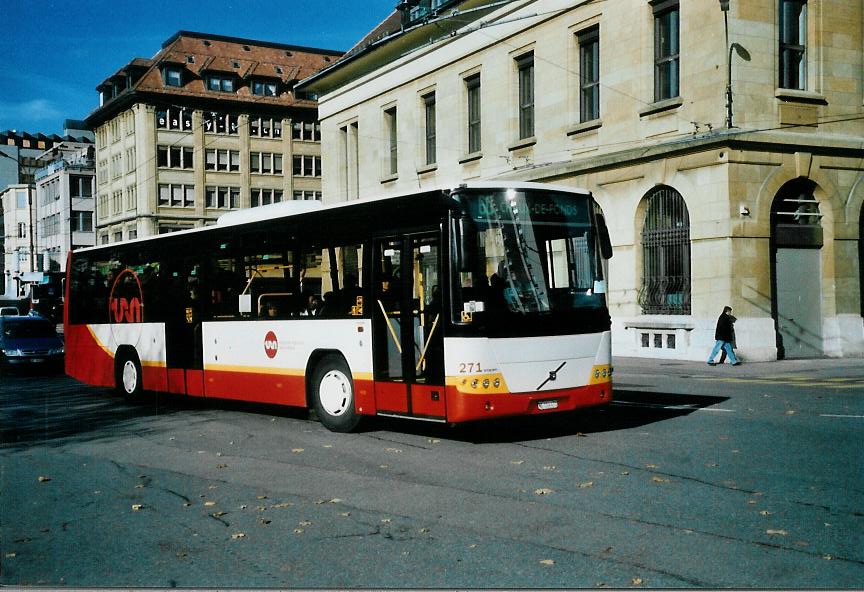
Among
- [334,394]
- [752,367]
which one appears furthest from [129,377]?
[752,367]

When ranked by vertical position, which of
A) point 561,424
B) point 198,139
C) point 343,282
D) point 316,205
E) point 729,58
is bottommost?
point 561,424

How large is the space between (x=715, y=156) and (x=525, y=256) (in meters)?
15.0

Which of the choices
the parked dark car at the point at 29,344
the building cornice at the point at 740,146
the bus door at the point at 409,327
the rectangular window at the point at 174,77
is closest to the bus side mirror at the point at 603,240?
the bus door at the point at 409,327

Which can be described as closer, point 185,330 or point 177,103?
point 185,330

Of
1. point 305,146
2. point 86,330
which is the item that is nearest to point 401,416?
point 86,330

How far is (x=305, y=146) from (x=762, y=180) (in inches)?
2162

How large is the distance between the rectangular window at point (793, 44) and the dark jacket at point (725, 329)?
22.8 ft

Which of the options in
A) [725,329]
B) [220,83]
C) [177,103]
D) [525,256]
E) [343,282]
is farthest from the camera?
[177,103]

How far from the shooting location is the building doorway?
24.8 metres

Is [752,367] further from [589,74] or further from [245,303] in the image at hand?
[245,303]

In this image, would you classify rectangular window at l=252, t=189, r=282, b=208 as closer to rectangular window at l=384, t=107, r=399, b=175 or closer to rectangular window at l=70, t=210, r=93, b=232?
rectangular window at l=70, t=210, r=93, b=232

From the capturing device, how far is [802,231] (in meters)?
25.1

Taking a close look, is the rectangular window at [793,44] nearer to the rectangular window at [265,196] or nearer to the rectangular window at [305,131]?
the rectangular window at [265,196]

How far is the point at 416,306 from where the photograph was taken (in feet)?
36.8
